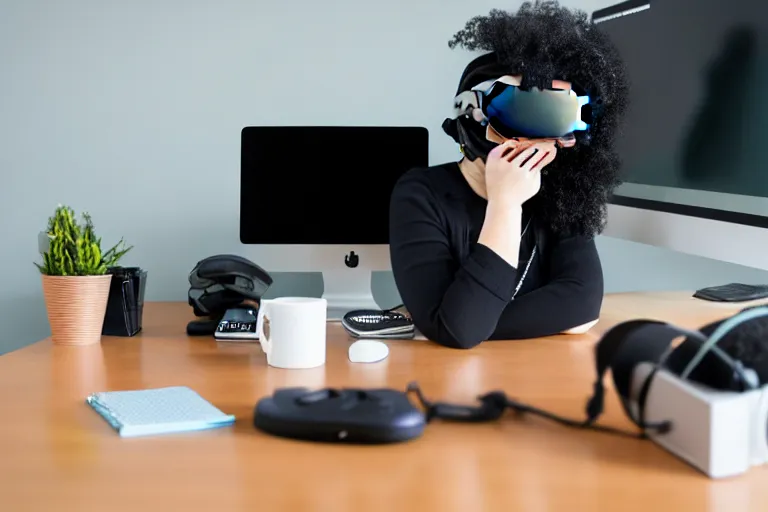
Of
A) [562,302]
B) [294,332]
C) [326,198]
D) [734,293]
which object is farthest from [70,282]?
[734,293]

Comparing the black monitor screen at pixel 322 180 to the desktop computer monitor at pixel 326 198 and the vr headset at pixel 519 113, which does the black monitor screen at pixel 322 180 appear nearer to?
the desktop computer monitor at pixel 326 198

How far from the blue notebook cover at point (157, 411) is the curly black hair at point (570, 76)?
2.42 feet

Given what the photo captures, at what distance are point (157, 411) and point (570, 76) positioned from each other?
87 cm

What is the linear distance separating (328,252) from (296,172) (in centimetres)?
18

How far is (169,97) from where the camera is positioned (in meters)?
2.02

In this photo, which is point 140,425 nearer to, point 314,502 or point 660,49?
point 314,502

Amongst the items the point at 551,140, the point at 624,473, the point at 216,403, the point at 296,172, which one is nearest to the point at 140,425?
the point at 216,403

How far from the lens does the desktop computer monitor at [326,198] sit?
174 centimetres

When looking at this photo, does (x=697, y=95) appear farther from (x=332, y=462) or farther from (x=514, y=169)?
(x=332, y=462)

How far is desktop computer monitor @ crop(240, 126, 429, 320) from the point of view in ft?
5.69

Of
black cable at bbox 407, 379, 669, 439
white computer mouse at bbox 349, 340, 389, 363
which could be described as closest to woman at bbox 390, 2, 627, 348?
white computer mouse at bbox 349, 340, 389, 363

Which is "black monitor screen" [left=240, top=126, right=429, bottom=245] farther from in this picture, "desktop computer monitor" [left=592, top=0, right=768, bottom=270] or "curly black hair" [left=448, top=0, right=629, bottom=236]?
"desktop computer monitor" [left=592, top=0, right=768, bottom=270]

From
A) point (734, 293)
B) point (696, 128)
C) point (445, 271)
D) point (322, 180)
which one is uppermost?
point (696, 128)

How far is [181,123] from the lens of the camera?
202cm
